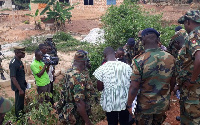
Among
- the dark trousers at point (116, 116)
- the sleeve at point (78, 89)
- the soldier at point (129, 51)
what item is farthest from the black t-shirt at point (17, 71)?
the soldier at point (129, 51)

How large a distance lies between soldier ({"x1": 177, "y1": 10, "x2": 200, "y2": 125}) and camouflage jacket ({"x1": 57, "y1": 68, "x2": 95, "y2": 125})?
123 cm

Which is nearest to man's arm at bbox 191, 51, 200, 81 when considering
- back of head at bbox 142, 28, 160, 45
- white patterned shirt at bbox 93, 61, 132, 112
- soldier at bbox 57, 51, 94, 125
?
back of head at bbox 142, 28, 160, 45

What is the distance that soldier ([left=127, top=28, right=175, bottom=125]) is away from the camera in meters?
2.32

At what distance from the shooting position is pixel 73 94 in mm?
2490

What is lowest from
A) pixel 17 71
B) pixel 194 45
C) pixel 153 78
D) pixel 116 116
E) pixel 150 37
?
pixel 116 116

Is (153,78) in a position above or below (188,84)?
above

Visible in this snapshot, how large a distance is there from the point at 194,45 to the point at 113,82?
3.57ft

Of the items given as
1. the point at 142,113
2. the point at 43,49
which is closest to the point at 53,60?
the point at 43,49

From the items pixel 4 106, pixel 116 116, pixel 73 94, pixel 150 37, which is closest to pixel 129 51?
pixel 116 116

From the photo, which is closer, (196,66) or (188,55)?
(196,66)

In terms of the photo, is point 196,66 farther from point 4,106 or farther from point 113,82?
point 4,106

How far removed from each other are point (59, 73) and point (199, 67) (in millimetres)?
5710

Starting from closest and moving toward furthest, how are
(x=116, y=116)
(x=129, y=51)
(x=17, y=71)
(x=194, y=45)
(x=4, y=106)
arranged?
(x=4, y=106)
(x=194, y=45)
(x=116, y=116)
(x=17, y=71)
(x=129, y=51)

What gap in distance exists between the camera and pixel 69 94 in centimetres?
251
